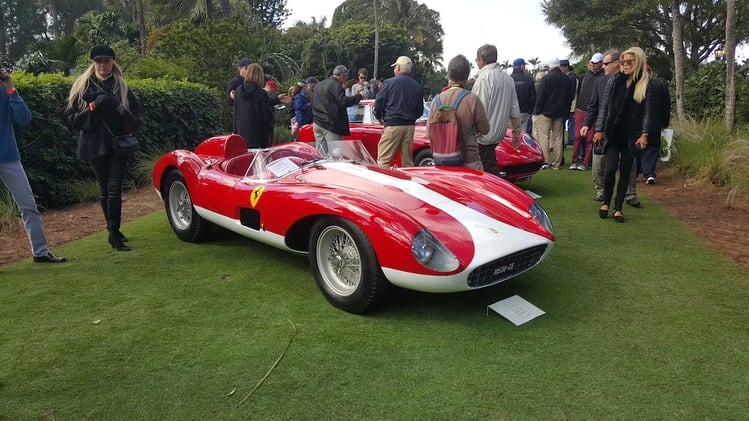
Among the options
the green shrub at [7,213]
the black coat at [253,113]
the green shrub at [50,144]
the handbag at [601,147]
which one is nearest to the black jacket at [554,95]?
the handbag at [601,147]

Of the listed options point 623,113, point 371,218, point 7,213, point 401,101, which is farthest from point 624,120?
point 7,213

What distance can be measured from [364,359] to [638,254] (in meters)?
2.86

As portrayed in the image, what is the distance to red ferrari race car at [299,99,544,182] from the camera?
6.54 metres

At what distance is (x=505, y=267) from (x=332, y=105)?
437 cm

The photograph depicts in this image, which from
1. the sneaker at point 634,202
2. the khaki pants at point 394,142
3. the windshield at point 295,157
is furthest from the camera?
the khaki pants at point 394,142

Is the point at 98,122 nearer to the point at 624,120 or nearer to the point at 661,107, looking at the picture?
the point at 624,120

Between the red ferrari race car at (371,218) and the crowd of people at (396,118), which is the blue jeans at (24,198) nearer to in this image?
the crowd of people at (396,118)

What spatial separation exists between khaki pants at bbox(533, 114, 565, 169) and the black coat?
15.4 ft

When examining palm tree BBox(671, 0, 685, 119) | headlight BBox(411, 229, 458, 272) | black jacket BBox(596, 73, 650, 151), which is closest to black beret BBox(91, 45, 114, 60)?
headlight BBox(411, 229, 458, 272)

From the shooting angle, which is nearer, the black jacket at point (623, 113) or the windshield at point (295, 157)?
the windshield at point (295, 157)

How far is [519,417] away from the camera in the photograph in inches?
87.1

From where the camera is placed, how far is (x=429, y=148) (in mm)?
7031

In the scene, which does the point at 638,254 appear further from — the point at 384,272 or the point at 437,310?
the point at 384,272

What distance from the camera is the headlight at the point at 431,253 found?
9.47 ft
